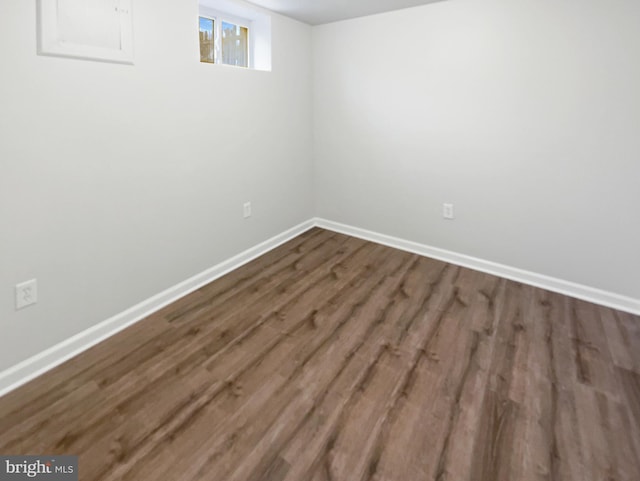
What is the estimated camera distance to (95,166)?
1954 mm

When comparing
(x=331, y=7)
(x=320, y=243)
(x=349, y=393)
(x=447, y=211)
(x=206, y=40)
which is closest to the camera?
(x=349, y=393)

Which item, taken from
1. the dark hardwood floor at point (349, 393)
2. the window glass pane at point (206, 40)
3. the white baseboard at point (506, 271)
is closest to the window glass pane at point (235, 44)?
the window glass pane at point (206, 40)

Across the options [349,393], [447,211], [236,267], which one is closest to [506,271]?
[447,211]

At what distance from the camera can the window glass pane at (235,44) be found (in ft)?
9.54

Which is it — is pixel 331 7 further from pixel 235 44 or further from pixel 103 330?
pixel 103 330

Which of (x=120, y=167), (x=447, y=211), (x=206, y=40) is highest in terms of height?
(x=206, y=40)

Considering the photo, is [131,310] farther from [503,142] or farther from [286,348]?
[503,142]

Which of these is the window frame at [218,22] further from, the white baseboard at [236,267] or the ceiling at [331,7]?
the white baseboard at [236,267]

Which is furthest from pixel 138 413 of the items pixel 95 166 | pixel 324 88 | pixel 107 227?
pixel 324 88

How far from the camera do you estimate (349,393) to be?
1.74 metres

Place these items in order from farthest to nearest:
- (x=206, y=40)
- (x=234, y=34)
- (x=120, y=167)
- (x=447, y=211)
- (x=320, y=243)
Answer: (x=320, y=243) → (x=447, y=211) → (x=234, y=34) → (x=206, y=40) → (x=120, y=167)

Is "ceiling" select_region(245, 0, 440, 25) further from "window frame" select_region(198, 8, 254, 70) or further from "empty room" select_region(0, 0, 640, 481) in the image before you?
"window frame" select_region(198, 8, 254, 70)

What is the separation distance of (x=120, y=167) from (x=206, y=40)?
129 centimetres

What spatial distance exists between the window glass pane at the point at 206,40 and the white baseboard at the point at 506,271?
6.36 feet
